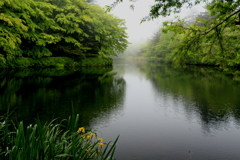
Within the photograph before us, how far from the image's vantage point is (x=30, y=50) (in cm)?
2116

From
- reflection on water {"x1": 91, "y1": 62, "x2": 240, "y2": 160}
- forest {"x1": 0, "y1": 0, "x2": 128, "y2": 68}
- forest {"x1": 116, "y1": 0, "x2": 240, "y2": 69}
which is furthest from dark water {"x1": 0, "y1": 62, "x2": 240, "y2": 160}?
forest {"x1": 0, "y1": 0, "x2": 128, "y2": 68}

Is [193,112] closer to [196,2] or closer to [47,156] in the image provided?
[196,2]

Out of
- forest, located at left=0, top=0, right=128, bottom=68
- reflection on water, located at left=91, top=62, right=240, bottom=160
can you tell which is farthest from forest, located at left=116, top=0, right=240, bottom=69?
forest, located at left=0, top=0, right=128, bottom=68

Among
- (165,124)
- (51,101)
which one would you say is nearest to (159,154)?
(165,124)

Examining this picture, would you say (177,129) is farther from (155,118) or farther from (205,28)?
(205,28)

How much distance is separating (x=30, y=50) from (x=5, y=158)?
2099cm

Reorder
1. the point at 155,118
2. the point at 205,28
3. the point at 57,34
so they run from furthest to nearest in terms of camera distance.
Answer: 1. the point at 57,34
2. the point at 155,118
3. the point at 205,28

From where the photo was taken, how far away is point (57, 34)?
2320 cm

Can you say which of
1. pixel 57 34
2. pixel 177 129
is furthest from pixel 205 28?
pixel 57 34

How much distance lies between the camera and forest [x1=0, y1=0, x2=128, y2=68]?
695 inches

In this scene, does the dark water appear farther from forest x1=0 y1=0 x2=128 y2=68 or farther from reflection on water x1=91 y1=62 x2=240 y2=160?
forest x1=0 y1=0 x2=128 y2=68

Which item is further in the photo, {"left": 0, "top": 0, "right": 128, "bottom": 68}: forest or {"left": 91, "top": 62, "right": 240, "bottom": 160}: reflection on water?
{"left": 0, "top": 0, "right": 128, "bottom": 68}: forest

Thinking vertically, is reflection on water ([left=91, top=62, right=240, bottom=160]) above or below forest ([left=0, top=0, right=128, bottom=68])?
below

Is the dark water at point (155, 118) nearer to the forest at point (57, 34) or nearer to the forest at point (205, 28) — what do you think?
the forest at point (205, 28)
